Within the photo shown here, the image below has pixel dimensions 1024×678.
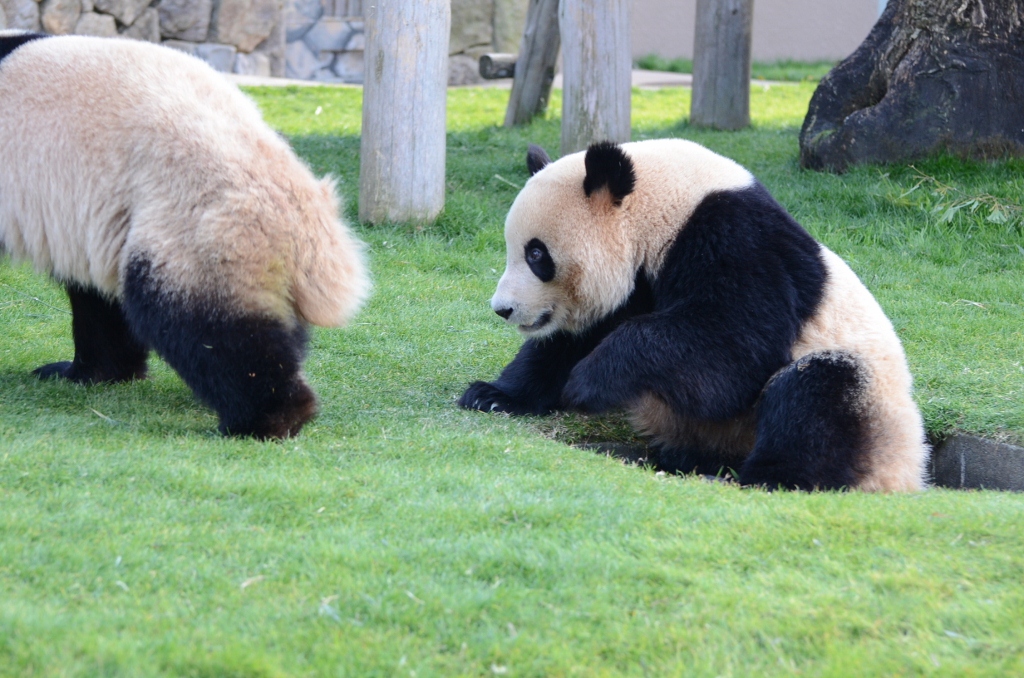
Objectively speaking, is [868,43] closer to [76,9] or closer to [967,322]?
[967,322]

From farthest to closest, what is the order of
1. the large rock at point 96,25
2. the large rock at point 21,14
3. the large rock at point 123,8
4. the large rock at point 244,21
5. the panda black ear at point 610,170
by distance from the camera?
the large rock at point 244,21, the large rock at point 123,8, the large rock at point 96,25, the large rock at point 21,14, the panda black ear at point 610,170

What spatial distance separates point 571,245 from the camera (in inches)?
158

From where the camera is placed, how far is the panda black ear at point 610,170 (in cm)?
388

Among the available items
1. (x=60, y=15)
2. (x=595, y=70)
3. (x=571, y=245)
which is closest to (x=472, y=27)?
(x=60, y=15)

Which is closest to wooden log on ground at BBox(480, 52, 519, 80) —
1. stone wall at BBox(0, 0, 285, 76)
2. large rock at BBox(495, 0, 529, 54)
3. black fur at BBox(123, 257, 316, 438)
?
stone wall at BBox(0, 0, 285, 76)

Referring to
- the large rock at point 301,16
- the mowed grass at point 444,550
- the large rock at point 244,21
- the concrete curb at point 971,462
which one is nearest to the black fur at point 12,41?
the mowed grass at point 444,550

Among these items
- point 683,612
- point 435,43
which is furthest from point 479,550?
point 435,43

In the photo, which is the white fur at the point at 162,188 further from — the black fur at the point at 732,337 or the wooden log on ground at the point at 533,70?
the wooden log on ground at the point at 533,70

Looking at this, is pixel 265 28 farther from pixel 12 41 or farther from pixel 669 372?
pixel 669 372

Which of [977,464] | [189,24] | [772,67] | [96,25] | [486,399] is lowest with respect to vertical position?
[977,464]

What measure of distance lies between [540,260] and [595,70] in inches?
149

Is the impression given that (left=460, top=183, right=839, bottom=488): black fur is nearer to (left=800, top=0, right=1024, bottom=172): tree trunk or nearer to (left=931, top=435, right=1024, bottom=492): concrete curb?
(left=931, top=435, right=1024, bottom=492): concrete curb

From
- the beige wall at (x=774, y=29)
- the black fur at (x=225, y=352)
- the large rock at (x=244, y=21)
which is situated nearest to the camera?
the black fur at (x=225, y=352)

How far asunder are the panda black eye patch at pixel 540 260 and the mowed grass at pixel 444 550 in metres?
0.60
